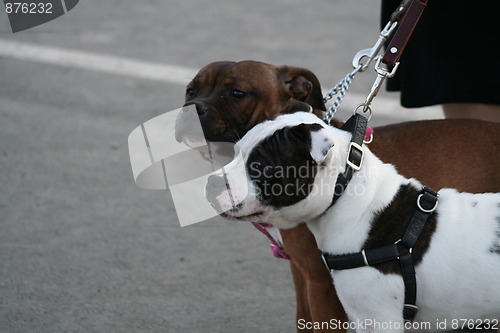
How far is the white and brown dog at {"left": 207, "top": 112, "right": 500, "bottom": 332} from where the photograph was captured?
8.61 ft

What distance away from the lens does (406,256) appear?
2684 millimetres

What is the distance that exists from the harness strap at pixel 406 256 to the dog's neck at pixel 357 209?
5cm

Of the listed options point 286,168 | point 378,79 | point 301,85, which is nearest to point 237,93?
point 301,85

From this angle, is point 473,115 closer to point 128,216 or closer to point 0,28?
point 128,216

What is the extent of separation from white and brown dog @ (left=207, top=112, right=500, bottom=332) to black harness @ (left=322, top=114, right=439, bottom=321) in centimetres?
2

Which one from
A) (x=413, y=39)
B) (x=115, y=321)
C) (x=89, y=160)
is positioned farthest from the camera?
(x=89, y=160)

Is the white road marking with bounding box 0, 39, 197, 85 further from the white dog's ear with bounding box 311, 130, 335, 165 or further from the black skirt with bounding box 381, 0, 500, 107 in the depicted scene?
the white dog's ear with bounding box 311, 130, 335, 165

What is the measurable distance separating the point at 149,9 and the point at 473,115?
5.93 m

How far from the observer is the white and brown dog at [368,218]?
2.62 meters

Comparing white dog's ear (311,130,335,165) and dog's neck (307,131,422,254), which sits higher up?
white dog's ear (311,130,335,165)

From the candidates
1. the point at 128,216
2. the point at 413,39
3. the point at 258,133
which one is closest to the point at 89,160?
the point at 128,216

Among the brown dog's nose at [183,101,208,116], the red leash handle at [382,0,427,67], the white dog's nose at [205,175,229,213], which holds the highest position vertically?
the red leash handle at [382,0,427,67]

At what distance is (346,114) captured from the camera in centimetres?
623

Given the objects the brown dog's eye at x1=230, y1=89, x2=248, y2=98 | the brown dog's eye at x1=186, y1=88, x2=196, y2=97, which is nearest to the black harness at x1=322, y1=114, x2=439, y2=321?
the brown dog's eye at x1=230, y1=89, x2=248, y2=98
